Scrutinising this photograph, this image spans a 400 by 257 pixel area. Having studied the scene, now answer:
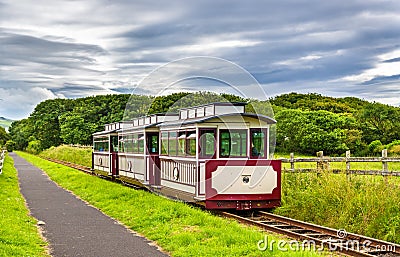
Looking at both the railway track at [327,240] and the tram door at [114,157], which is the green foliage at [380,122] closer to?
the tram door at [114,157]

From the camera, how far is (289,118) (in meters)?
56.4

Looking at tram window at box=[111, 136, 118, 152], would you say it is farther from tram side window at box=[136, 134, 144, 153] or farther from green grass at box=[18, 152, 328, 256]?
green grass at box=[18, 152, 328, 256]

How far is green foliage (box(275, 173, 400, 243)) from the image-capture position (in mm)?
11117

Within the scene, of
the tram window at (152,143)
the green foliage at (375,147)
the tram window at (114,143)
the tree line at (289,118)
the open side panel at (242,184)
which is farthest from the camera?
the green foliage at (375,147)

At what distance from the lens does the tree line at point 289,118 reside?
24822 mm

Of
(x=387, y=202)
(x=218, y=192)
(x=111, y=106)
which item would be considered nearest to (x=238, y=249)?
(x=387, y=202)

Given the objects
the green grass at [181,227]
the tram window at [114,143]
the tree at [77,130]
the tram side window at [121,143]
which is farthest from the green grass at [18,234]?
the tree at [77,130]

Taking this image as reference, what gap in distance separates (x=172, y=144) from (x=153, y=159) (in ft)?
7.97

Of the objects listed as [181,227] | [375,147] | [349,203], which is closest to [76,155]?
[375,147]

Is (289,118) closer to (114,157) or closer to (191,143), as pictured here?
(114,157)

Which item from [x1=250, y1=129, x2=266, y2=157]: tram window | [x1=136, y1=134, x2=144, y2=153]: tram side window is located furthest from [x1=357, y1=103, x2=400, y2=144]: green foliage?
[x1=250, y1=129, x2=266, y2=157]: tram window

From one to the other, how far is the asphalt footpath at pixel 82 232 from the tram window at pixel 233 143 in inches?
151

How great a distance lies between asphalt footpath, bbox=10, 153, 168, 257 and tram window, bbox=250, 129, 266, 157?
15.0 feet

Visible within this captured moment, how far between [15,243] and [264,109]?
12182 mm
